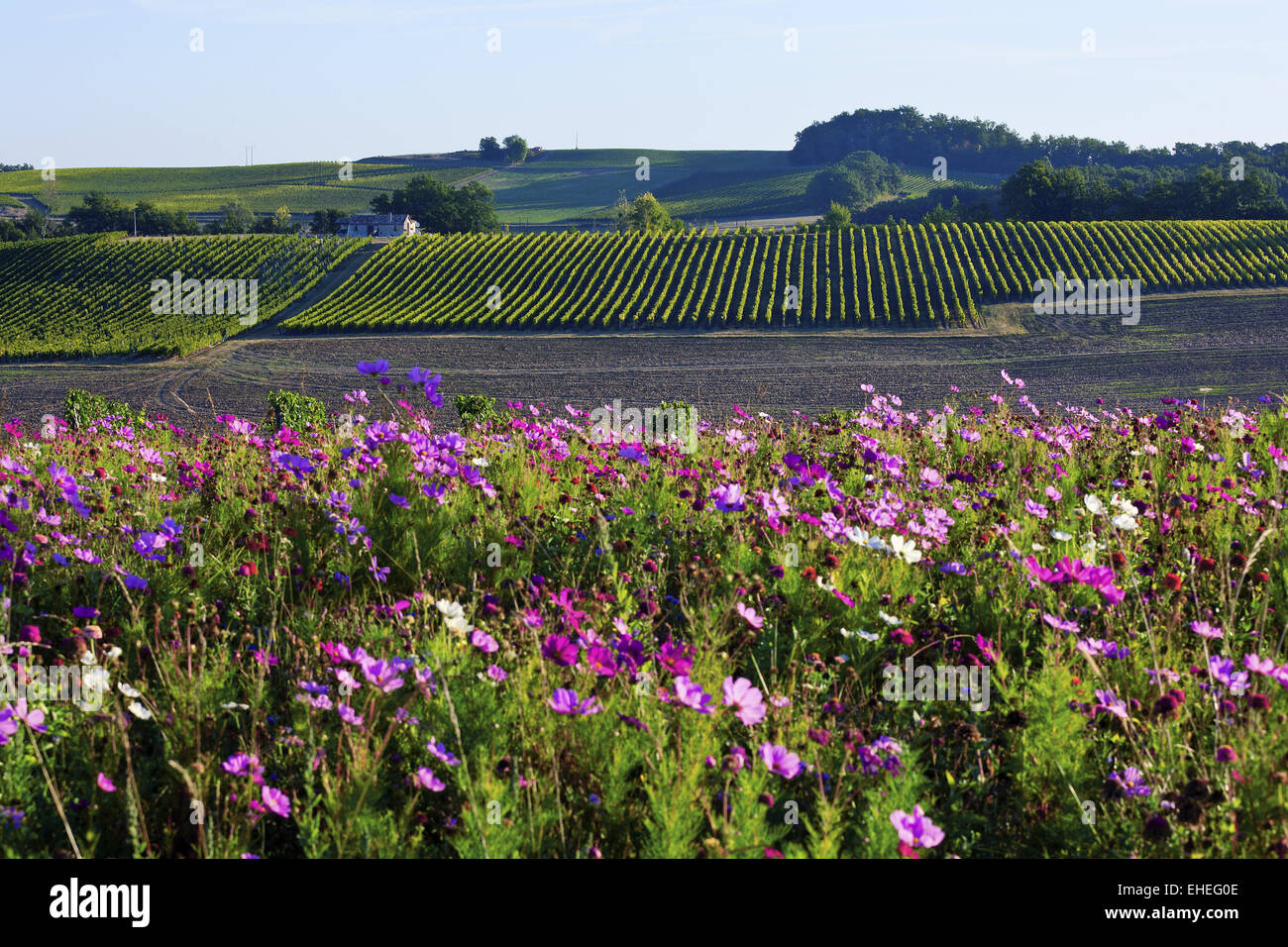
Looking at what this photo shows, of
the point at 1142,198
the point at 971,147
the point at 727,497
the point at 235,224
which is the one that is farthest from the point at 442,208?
the point at 971,147

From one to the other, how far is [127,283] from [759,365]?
5169cm

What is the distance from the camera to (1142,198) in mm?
77000

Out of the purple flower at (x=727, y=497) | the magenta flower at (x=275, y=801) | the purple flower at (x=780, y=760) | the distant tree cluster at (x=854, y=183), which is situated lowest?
the magenta flower at (x=275, y=801)

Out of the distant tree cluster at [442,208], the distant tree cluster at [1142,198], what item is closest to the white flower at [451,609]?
the distant tree cluster at [1142,198]

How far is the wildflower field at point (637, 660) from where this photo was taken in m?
2.20

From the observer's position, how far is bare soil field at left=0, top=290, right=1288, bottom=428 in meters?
35.4

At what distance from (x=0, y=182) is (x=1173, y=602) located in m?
195

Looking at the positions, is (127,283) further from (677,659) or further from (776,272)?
(677,659)


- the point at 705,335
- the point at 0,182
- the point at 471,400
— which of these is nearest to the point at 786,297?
the point at 705,335

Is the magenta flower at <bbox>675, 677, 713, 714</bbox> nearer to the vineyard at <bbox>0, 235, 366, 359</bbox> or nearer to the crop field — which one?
the vineyard at <bbox>0, 235, 366, 359</bbox>

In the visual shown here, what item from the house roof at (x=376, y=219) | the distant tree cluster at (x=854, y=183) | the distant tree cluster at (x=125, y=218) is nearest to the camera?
the house roof at (x=376, y=219)

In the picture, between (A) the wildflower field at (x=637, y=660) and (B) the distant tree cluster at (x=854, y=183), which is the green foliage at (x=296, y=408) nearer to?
(A) the wildflower field at (x=637, y=660)

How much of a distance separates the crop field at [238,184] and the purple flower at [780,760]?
152 m

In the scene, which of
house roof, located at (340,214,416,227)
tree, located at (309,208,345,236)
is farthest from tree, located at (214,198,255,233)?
house roof, located at (340,214,416,227)
